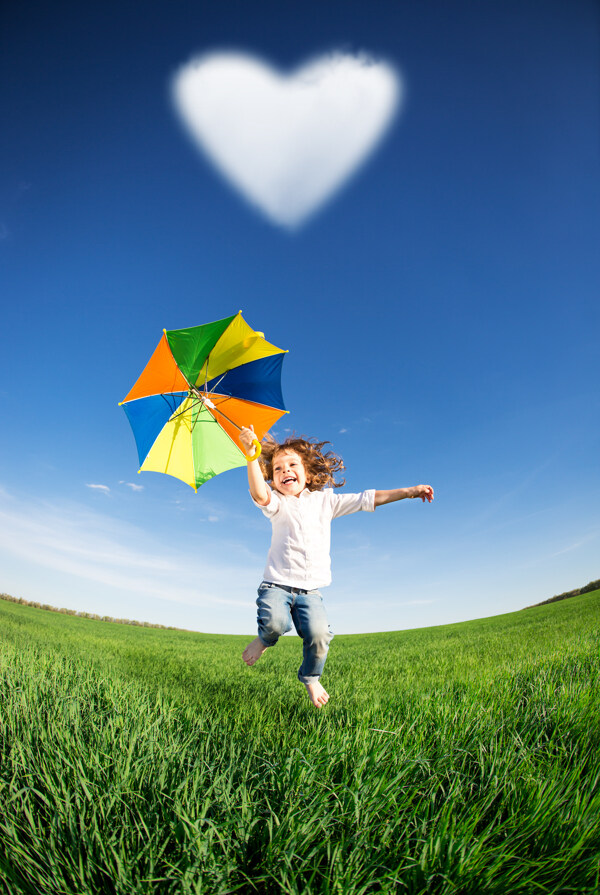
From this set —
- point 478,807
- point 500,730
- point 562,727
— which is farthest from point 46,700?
point 562,727

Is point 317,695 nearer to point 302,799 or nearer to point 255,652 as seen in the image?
point 255,652

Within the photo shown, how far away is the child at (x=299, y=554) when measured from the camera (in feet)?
12.1

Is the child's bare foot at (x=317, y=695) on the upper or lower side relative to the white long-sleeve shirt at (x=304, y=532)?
lower

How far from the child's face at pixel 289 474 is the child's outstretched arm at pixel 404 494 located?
0.90 m

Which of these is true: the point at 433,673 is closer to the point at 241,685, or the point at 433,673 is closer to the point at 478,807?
the point at 241,685

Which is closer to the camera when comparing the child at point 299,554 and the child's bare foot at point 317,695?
the child's bare foot at point 317,695

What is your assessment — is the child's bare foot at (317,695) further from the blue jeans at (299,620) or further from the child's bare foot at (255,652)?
the child's bare foot at (255,652)

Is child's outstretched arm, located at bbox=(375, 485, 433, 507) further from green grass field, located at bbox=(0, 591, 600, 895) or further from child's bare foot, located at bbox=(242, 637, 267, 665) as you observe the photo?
child's bare foot, located at bbox=(242, 637, 267, 665)

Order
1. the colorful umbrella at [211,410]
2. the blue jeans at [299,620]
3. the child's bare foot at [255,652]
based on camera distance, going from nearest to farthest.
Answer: the blue jeans at [299,620], the child's bare foot at [255,652], the colorful umbrella at [211,410]

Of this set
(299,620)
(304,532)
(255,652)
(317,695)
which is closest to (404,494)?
(304,532)

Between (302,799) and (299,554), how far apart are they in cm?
232

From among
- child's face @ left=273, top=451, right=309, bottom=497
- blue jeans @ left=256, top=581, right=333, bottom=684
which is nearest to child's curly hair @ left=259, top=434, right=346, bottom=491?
child's face @ left=273, top=451, right=309, bottom=497

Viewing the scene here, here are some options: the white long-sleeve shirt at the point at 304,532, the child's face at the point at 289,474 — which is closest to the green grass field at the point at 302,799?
the white long-sleeve shirt at the point at 304,532

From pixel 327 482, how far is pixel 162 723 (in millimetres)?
3062
